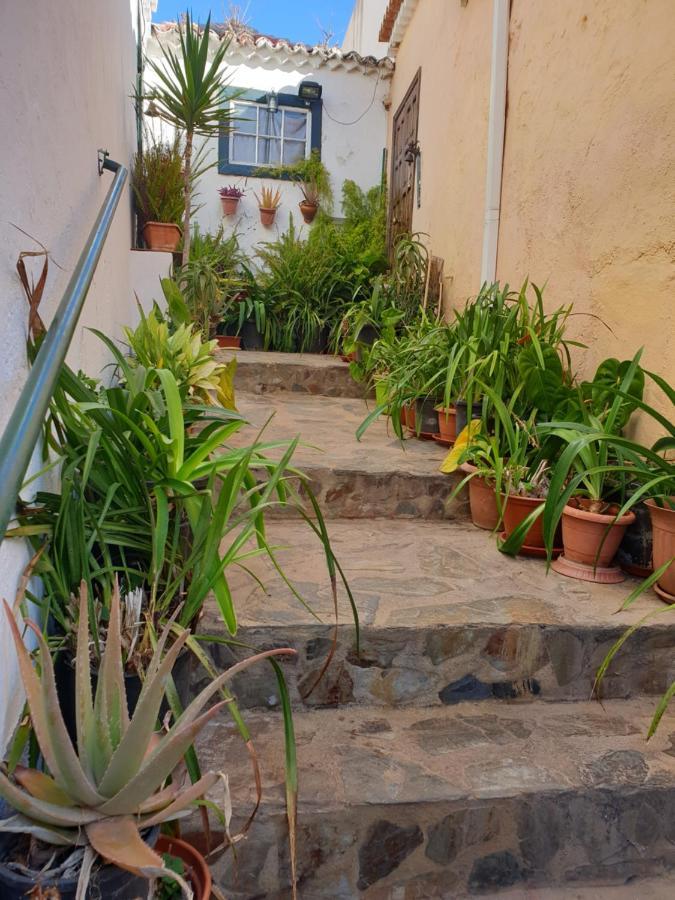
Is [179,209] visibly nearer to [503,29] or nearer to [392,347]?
[392,347]

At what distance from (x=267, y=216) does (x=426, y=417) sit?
12.8ft

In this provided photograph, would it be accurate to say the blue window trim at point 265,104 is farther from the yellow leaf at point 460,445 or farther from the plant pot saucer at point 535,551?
the plant pot saucer at point 535,551

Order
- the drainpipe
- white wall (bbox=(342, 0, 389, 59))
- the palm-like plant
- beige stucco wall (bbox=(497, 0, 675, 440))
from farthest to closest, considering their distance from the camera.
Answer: white wall (bbox=(342, 0, 389, 59))
the palm-like plant
the drainpipe
beige stucco wall (bbox=(497, 0, 675, 440))

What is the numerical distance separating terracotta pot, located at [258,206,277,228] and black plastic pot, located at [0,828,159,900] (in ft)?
19.6

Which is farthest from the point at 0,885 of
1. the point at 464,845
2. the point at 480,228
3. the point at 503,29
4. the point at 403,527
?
the point at 503,29

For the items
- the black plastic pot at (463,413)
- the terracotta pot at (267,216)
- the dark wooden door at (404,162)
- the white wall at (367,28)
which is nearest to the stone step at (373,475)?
the black plastic pot at (463,413)

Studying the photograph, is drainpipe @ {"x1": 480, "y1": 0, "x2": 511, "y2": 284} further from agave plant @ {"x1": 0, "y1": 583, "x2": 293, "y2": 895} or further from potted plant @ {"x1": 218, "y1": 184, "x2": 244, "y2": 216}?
potted plant @ {"x1": 218, "y1": 184, "x2": 244, "y2": 216}

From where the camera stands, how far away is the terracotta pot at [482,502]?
2188 mm

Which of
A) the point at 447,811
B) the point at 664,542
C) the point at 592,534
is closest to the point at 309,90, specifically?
the point at 592,534

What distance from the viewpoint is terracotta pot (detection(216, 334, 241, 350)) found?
16.1ft

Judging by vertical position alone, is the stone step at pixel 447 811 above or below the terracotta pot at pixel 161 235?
below

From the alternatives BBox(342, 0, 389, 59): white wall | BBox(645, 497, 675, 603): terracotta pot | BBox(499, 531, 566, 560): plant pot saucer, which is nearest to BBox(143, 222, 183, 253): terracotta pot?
BBox(499, 531, 566, 560): plant pot saucer

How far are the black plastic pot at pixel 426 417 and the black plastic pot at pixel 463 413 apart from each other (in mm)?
390

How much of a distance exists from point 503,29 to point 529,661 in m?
3.06
